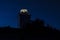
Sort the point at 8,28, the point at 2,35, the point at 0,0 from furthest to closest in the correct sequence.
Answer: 1. the point at 0,0
2. the point at 8,28
3. the point at 2,35

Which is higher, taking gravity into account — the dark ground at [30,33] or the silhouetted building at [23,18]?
the silhouetted building at [23,18]

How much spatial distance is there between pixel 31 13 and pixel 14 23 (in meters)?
0.23

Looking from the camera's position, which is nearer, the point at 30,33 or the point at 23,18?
the point at 30,33

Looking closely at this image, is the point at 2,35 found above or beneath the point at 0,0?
beneath

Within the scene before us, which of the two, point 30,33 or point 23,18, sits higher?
point 23,18

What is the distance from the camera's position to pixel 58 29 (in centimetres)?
205

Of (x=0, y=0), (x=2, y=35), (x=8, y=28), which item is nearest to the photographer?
(x=2, y=35)

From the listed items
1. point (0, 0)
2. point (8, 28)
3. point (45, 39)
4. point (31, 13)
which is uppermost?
point (0, 0)

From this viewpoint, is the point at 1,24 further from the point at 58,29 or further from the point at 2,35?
the point at 58,29

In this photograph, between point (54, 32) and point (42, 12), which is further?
point (42, 12)

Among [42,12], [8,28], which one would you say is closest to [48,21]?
[42,12]

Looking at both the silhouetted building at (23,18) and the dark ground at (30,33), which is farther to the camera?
the silhouetted building at (23,18)

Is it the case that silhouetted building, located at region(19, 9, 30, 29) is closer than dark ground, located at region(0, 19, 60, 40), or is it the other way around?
dark ground, located at region(0, 19, 60, 40)

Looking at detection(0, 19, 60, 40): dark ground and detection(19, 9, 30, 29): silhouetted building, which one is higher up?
detection(19, 9, 30, 29): silhouetted building
